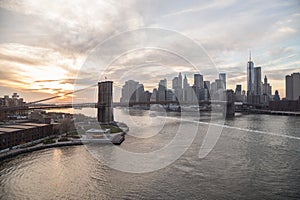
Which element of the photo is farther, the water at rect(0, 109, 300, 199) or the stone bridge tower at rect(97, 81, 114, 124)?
the stone bridge tower at rect(97, 81, 114, 124)

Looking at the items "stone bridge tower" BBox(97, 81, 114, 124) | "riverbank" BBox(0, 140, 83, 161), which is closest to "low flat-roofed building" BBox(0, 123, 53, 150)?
"riverbank" BBox(0, 140, 83, 161)

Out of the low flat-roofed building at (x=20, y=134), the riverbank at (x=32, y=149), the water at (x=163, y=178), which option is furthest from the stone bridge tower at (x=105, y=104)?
the water at (x=163, y=178)

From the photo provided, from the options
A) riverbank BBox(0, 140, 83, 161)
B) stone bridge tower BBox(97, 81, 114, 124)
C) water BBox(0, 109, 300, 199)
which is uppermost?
stone bridge tower BBox(97, 81, 114, 124)

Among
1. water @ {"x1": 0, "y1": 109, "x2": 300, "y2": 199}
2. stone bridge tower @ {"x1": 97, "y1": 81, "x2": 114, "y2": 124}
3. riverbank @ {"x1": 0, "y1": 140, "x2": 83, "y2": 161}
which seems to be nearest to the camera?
water @ {"x1": 0, "y1": 109, "x2": 300, "y2": 199}

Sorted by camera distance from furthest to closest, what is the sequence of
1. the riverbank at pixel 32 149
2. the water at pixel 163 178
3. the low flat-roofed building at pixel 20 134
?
the low flat-roofed building at pixel 20 134 → the riverbank at pixel 32 149 → the water at pixel 163 178

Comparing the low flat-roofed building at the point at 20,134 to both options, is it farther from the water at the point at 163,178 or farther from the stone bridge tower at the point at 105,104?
the stone bridge tower at the point at 105,104

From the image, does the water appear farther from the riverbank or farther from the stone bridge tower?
the stone bridge tower

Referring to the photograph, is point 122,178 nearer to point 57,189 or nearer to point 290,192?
point 57,189

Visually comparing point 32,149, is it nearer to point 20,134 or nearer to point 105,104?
point 20,134

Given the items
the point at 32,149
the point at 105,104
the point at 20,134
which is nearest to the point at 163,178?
the point at 32,149
